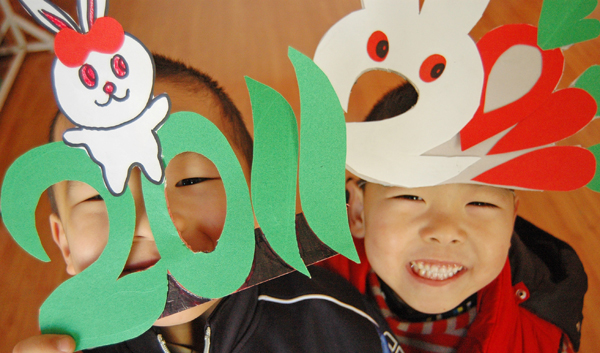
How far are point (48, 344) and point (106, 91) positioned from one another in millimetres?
271

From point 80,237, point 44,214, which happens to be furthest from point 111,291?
point 44,214

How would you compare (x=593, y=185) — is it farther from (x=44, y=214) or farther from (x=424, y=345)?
(x=44, y=214)

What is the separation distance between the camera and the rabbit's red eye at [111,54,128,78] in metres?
0.39

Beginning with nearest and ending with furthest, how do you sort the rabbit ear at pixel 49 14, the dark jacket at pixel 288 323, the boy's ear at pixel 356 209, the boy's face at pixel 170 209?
the rabbit ear at pixel 49 14 < the boy's face at pixel 170 209 < the dark jacket at pixel 288 323 < the boy's ear at pixel 356 209

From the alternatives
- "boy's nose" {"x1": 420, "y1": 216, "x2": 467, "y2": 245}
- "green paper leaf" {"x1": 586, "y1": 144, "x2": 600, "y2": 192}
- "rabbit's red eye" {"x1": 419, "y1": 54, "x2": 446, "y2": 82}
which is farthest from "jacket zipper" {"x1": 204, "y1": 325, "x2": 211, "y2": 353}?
"green paper leaf" {"x1": 586, "y1": 144, "x2": 600, "y2": 192}

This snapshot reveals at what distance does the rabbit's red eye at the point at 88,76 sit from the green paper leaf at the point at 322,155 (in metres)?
0.19

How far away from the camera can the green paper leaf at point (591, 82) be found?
0.51 meters

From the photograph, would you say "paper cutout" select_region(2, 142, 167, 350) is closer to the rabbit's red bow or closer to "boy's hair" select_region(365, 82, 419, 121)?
the rabbit's red bow

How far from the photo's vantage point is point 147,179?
421 millimetres

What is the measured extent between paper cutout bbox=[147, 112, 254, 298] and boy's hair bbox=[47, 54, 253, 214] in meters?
0.16

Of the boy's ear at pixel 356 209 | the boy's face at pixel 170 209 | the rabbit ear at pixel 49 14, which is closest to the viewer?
the rabbit ear at pixel 49 14

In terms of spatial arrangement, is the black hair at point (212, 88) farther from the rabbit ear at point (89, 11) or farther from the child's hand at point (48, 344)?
the child's hand at point (48, 344)

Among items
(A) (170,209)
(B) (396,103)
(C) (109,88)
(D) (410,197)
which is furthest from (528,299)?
(C) (109,88)

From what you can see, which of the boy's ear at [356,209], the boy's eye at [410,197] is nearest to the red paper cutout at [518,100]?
the boy's eye at [410,197]
